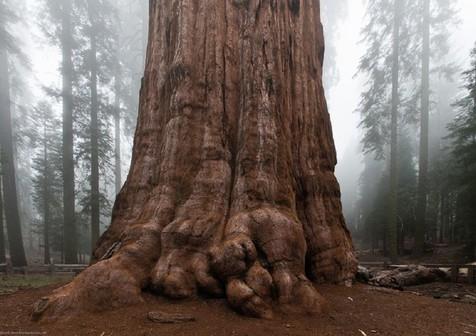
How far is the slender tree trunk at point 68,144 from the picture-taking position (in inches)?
537

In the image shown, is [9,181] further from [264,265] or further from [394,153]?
[394,153]

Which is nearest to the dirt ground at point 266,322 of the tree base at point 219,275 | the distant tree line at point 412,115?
the tree base at point 219,275

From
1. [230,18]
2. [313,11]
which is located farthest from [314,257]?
[313,11]

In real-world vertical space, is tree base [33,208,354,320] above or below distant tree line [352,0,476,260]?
below

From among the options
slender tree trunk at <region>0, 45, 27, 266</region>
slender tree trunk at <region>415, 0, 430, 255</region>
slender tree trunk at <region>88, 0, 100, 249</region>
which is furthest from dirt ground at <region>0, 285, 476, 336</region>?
slender tree trunk at <region>415, 0, 430, 255</region>

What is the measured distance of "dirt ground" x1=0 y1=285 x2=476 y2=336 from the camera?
3.52m

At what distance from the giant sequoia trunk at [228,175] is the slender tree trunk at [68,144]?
938 centimetres

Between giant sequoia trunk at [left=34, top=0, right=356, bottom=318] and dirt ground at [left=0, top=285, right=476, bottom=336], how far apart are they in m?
0.19

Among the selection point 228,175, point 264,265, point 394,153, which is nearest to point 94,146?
point 228,175

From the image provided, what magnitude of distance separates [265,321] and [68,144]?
13.4 m

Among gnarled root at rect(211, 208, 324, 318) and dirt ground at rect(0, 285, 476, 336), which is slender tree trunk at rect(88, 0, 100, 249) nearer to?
dirt ground at rect(0, 285, 476, 336)

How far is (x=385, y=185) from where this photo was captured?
21125mm

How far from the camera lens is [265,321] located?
12.3 feet

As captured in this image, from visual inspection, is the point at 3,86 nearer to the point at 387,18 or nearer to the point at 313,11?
the point at 313,11
